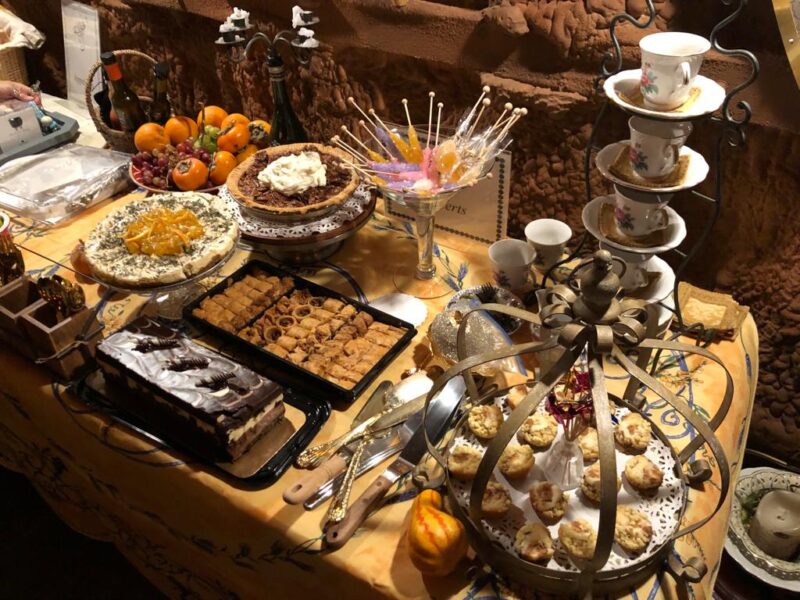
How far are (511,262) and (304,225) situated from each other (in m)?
0.42

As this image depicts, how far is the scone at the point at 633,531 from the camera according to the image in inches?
33.0

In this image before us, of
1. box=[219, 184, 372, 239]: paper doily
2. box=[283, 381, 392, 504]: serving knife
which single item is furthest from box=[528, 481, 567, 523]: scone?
box=[219, 184, 372, 239]: paper doily

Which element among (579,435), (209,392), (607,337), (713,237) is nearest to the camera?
(607,337)

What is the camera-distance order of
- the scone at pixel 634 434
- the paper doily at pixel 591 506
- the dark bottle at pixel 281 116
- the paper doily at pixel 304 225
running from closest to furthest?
the paper doily at pixel 591 506 < the scone at pixel 634 434 < the paper doily at pixel 304 225 < the dark bottle at pixel 281 116

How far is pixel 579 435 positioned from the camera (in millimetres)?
929

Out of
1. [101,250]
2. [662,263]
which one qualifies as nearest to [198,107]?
[101,250]

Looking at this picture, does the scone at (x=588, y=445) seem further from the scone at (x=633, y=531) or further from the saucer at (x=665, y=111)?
the saucer at (x=665, y=111)

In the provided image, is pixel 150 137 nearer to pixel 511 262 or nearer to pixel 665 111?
pixel 511 262

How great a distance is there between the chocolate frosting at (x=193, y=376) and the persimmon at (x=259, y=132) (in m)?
0.69

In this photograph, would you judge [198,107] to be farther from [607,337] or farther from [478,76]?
[607,337]

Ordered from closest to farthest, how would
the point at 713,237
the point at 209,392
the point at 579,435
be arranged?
the point at 579,435, the point at 209,392, the point at 713,237

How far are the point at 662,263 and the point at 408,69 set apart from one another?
712 millimetres

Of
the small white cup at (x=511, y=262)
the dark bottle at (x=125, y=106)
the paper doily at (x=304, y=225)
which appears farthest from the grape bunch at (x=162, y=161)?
the small white cup at (x=511, y=262)

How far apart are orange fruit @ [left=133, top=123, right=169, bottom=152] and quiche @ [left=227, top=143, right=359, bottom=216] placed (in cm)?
38
